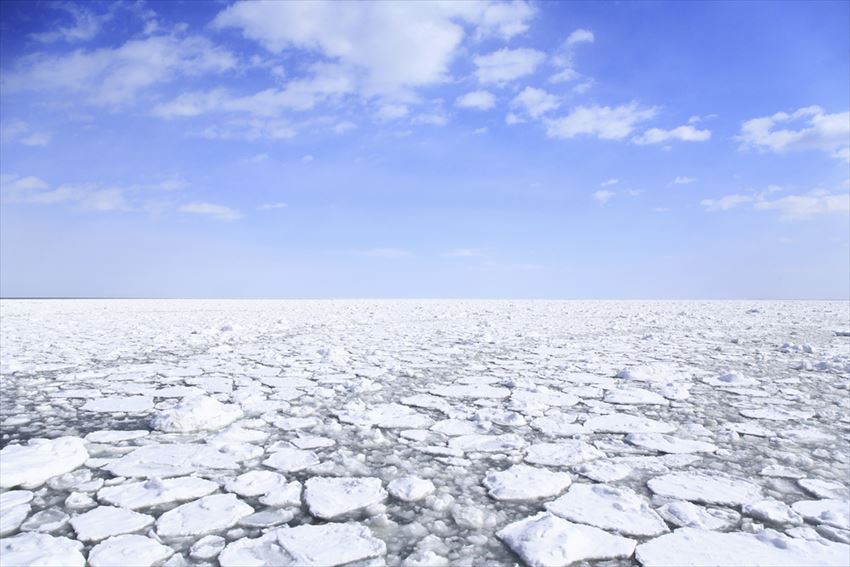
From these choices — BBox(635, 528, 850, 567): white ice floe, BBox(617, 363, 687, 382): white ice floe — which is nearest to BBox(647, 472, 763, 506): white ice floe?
BBox(635, 528, 850, 567): white ice floe

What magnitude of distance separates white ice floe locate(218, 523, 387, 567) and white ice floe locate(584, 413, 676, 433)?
1466 millimetres

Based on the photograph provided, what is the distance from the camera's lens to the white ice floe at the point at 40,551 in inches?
46.6

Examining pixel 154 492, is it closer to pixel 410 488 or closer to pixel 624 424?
pixel 410 488

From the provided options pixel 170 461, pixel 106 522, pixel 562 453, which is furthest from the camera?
pixel 562 453

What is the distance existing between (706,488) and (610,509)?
0.45m

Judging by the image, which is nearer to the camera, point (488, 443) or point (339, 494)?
point (339, 494)

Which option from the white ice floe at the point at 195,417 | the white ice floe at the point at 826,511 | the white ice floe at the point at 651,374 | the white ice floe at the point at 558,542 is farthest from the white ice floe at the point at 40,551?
the white ice floe at the point at 651,374

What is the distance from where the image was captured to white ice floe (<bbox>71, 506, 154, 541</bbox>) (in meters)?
1.34

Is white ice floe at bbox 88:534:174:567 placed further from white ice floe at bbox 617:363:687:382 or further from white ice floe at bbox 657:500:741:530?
white ice floe at bbox 617:363:687:382

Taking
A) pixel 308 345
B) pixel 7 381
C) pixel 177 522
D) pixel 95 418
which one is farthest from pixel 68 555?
pixel 308 345

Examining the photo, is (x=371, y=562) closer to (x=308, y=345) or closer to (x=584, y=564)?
(x=584, y=564)

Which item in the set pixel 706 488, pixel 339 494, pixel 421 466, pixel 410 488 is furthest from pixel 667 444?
pixel 339 494

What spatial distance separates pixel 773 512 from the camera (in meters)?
1.49

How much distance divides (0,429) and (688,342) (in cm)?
699
